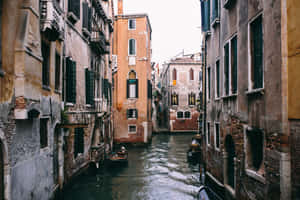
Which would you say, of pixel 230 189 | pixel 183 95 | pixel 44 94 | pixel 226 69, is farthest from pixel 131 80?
pixel 230 189

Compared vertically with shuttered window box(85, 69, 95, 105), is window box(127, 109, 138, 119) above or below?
below

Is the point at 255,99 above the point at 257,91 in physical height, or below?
below

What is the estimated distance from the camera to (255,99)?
5.64 metres

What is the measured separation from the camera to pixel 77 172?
10.6 m

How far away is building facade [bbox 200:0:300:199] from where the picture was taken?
4395mm

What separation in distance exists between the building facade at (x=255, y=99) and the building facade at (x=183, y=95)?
22.6 m

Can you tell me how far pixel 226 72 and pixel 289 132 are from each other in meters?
3.81

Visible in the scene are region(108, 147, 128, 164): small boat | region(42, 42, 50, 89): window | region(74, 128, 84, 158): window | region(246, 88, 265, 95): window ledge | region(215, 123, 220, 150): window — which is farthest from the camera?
region(108, 147, 128, 164): small boat

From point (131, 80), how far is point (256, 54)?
57.9ft

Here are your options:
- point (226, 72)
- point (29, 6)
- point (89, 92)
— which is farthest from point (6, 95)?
point (89, 92)

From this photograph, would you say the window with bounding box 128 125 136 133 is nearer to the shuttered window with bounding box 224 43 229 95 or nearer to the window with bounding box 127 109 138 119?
the window with bounding box 127 109 138 119

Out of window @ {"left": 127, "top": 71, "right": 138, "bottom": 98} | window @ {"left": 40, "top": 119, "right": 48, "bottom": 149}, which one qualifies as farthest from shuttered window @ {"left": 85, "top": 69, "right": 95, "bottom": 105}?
window @ {"left": 127, "top": 71, "right": 138, "bottom": 98}

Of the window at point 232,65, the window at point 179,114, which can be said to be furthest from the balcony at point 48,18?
the window at point 179,114

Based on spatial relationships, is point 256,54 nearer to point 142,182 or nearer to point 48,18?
point 48,18
